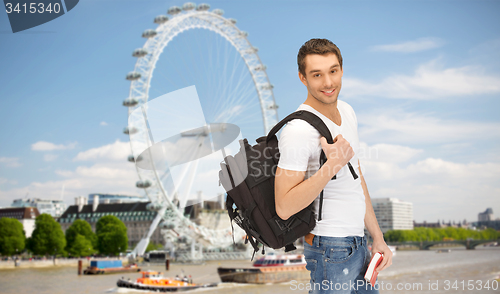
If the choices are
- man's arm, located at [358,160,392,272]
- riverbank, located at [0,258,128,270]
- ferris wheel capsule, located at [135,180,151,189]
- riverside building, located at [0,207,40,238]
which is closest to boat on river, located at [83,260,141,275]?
riverbank, located at [0,258,128,270]

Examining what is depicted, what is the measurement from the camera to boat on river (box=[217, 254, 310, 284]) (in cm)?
2725

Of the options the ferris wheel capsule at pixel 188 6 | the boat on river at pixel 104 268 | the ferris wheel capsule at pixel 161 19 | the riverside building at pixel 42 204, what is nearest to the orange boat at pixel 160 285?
the boat on river at pixel 104 268

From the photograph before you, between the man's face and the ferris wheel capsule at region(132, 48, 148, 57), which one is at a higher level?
the ferris wheel capsule at region(132, 48, 148, 57)

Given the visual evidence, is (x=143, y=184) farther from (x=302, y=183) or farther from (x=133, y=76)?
(x=302, y=183)

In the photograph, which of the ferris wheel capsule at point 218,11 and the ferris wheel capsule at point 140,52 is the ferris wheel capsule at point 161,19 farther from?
the ferris wheel capsule at point 218,11

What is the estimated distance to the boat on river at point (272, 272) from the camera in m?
27.2

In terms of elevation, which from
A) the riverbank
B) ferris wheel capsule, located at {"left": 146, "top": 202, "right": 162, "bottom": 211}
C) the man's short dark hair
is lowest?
the riverbank

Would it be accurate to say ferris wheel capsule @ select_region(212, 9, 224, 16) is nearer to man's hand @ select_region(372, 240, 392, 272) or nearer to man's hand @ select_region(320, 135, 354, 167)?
man's hand @ select_region(372, 240, 392, 272)

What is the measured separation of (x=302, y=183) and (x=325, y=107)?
1.11 ft

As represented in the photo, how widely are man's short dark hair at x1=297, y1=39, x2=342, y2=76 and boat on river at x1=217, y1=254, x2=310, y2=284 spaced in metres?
26.2

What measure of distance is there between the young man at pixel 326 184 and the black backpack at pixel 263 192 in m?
0.04

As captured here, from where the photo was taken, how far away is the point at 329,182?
5.14 feet

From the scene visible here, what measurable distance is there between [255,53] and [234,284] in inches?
654

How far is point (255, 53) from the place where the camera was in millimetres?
35000
